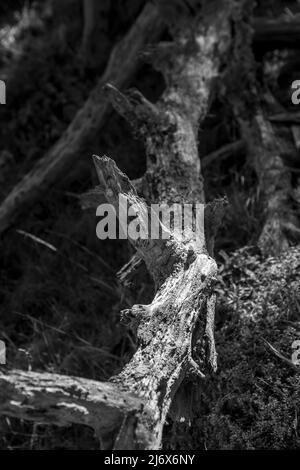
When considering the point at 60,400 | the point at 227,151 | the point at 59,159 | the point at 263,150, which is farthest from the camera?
the point at 59,159

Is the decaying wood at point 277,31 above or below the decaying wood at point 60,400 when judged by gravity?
above

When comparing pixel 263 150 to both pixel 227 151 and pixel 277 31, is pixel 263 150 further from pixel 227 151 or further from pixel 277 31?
pixel 277 31

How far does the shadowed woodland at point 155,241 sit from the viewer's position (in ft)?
8.52

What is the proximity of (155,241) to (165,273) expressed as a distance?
14 cm

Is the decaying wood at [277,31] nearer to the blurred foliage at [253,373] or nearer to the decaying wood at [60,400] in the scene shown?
the blurred foliage at [253,373]

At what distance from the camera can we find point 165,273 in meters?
2.96

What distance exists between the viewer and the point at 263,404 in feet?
9.20

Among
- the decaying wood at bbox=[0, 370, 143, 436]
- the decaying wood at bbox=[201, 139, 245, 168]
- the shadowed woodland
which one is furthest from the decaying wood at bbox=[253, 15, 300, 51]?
the decaying wood at bbox=[0, 370, 143, 436]

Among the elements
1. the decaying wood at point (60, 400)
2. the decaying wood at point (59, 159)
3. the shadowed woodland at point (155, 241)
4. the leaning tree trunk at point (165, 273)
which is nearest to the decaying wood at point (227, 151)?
the shadowed woodland at point (155, 241)

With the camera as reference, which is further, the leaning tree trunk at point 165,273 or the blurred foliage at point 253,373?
the blurred foliage at point 253,373

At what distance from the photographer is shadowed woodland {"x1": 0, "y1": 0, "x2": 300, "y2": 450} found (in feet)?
8.52

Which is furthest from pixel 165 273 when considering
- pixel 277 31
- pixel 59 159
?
pixel 277 31

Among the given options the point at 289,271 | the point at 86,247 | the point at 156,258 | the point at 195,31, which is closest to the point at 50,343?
the point at 86,247

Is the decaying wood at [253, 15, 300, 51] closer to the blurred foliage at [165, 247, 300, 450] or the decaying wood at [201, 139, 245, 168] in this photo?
the decaying wood at [201, 139, 245, 168]
